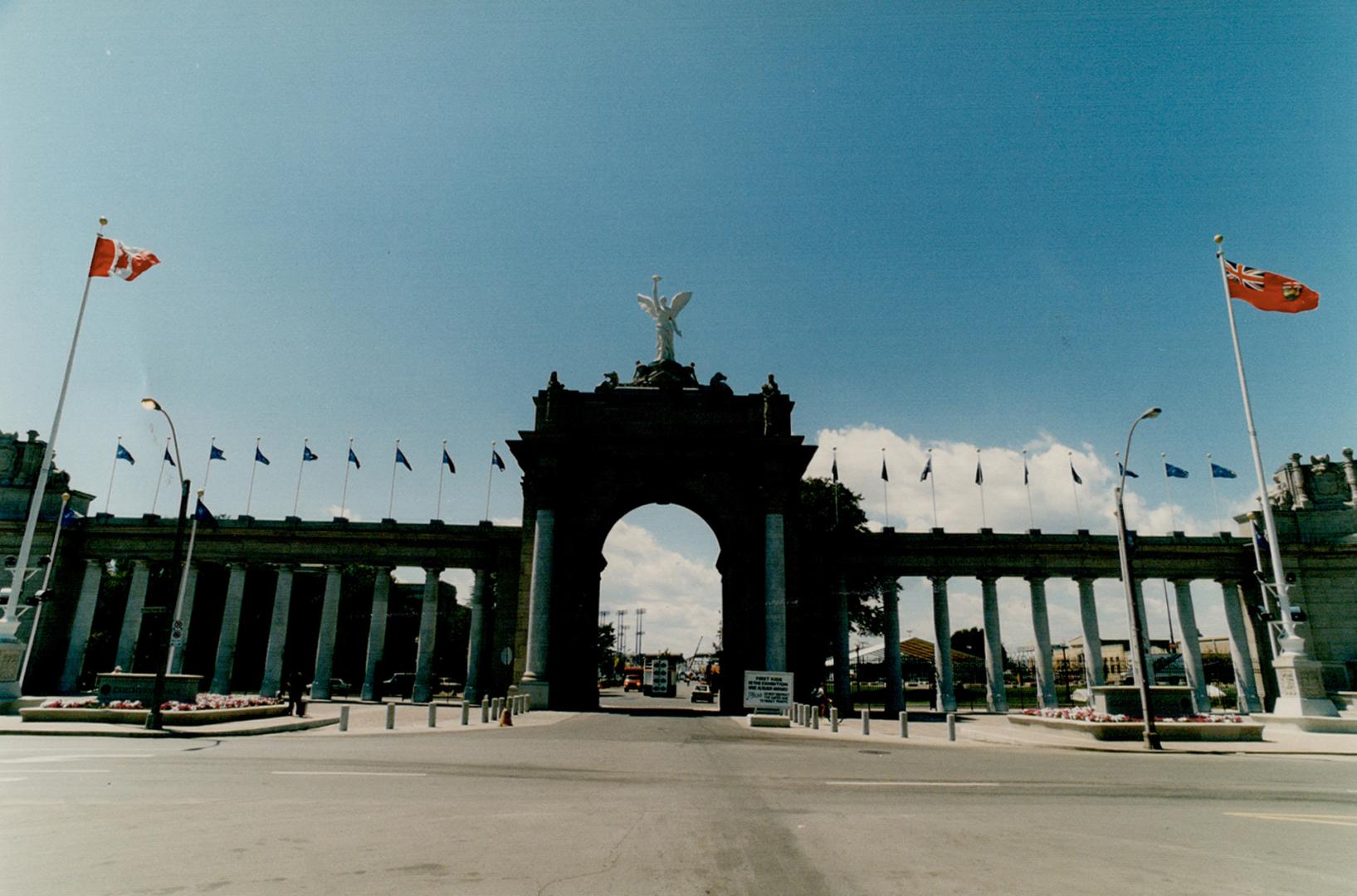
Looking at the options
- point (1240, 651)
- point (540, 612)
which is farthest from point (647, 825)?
point (1240, 651)

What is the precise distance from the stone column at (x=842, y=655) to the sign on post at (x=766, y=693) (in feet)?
33.6

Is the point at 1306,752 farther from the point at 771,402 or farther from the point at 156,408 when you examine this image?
the point at 156,408

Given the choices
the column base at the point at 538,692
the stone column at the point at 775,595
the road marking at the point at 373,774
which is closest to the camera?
the road marking at the point at 373,774

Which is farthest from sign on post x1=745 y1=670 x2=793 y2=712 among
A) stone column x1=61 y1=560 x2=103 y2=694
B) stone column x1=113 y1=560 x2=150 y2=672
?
stone column x1=61 y1=560 x2=103 y2=694

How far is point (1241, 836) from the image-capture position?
9.30 m

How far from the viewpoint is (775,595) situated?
1674 inches

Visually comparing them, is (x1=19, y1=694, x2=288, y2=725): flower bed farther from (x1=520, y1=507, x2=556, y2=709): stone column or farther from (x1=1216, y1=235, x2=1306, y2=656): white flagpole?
(x1=1216, y1=235, x2=1306, y2=656): white flagpole

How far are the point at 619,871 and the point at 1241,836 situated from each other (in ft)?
27.4

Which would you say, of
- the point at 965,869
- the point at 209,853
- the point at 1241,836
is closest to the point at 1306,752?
the point at 1241,836

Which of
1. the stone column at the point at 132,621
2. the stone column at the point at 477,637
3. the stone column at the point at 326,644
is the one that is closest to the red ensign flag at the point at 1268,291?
the stone column at the point at 477,637

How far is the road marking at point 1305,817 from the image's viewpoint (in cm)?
1039

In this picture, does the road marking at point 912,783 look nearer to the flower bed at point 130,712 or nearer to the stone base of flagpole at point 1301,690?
the stone base of flagpole at point 1301,690

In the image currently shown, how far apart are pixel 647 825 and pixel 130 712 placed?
2279 cm

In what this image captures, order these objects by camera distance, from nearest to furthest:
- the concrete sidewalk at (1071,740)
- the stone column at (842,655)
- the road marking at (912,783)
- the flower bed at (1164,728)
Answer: the road marking at (912,783) < the concrete sidewalk at (1071,740) < the flower bed at (1164,728) < the stone column at (842,655)
